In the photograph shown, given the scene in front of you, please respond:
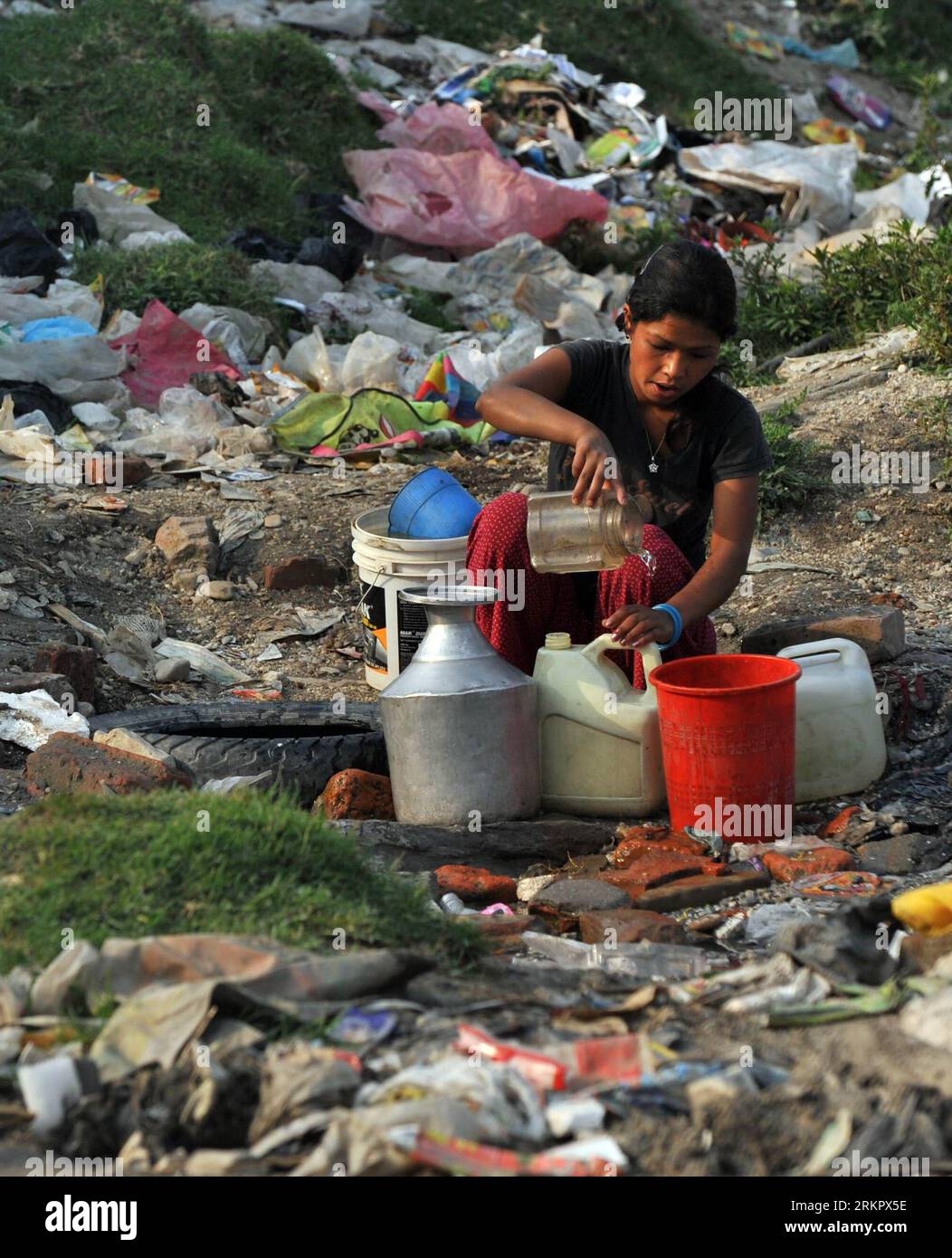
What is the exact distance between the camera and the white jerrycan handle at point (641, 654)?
361 centimetres

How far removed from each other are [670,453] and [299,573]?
2172 mm

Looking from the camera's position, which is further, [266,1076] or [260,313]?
[260,313]

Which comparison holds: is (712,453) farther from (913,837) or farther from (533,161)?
(533,161)

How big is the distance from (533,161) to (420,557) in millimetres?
5972

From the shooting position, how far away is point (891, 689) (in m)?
4.27

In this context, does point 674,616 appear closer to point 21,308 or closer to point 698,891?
point 698,891

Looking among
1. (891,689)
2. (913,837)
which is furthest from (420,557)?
(913,837)

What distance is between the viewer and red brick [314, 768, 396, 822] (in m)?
3.77

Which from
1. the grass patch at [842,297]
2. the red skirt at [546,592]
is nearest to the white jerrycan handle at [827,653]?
the red skirt at [546,592]

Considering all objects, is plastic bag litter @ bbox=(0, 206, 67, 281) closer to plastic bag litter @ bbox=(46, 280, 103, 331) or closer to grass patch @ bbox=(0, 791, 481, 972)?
plastic bag litter @ bbox=(46, 280, 103, 331)

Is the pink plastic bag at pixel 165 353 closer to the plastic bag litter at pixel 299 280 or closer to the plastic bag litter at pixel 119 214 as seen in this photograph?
the plastic bag litter at pixel 299 280

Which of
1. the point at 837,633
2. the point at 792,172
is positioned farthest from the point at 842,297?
the point at 837,633

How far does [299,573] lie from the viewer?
566 centimetres
